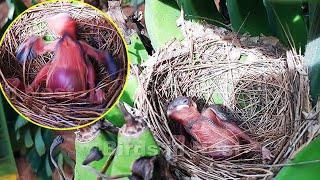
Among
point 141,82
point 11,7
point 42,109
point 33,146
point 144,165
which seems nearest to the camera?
point 144,165

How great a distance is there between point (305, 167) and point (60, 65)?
23 cm

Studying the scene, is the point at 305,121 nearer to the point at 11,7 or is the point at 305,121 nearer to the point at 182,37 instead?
the point at 182,37

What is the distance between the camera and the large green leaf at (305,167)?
415 millimetres

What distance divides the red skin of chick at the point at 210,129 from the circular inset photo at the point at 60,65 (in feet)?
0.40

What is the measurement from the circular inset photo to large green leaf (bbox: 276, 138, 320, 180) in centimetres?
17

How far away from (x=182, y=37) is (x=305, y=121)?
0.22 metres

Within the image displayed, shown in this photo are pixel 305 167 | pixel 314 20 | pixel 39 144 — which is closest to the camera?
pixel 305 167

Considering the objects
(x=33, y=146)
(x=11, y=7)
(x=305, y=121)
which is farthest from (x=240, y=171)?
(x=33, y=146)

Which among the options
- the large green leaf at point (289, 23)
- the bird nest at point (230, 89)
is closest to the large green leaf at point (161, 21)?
the bird nest at point (230, 89)

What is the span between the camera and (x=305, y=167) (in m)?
0.42

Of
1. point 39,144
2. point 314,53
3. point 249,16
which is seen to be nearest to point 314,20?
point 314,53

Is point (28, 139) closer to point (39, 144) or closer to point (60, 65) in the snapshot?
point (39, 144)

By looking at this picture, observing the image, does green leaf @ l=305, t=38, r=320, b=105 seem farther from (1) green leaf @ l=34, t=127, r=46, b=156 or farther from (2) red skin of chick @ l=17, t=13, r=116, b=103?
(1) green leaf @ l=34, t=127, r=46, b=156

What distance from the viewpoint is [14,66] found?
0.52 metres
